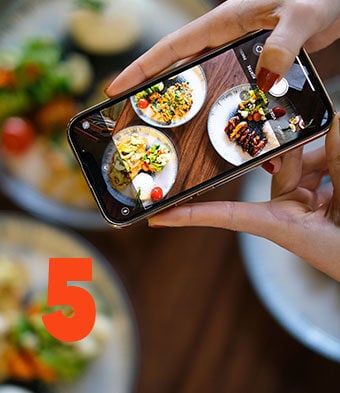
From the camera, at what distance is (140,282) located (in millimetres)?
1068

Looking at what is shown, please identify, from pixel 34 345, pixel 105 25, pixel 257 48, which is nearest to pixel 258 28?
pixel 257 48

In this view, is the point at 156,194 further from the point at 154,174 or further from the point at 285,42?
the point at 285,42

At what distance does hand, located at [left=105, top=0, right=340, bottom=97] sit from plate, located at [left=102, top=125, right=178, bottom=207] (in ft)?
0.14

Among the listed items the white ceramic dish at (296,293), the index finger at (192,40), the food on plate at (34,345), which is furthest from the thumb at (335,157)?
the food on plate at (34,345)

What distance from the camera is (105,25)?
1057 millimetres

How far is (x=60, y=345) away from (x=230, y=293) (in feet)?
0.88

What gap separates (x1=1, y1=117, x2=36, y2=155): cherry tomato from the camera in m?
1.03

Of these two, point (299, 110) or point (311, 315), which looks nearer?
point (299, 110)

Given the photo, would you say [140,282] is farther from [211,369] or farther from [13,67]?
[13,67]

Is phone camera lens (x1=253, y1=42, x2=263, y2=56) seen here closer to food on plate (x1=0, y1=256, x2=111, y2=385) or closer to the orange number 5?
the orange number 5

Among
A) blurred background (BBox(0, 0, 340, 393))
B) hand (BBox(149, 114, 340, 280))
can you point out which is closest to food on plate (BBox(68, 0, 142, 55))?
blurred background (BBox(0, 0, 340, 393))

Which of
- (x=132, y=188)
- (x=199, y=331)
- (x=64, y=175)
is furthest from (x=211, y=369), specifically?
(x=132, y=188)

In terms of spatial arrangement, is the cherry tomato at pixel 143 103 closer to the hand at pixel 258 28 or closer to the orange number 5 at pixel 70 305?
the hand at pixel 258 28

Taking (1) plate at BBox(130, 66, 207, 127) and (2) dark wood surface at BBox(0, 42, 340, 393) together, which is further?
(2) dark wood surface at BBox(0, 42, 340, 393)
